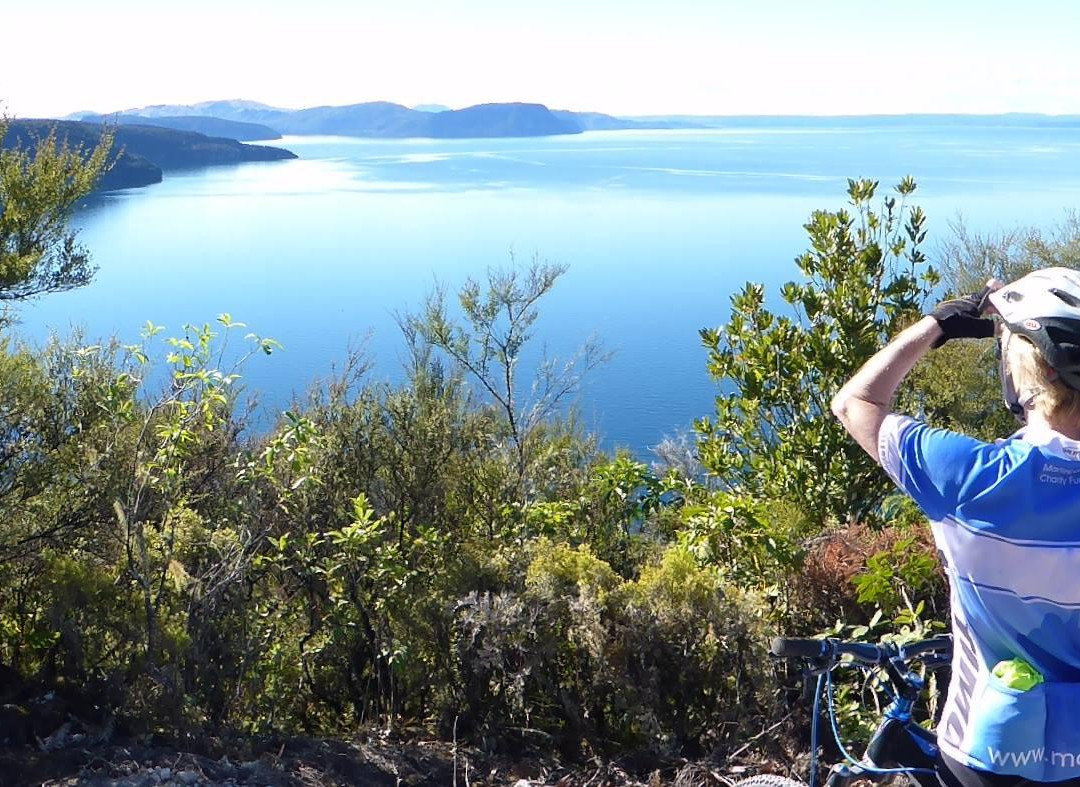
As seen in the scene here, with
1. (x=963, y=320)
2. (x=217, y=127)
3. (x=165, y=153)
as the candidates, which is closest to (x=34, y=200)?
(x=963, y=320)

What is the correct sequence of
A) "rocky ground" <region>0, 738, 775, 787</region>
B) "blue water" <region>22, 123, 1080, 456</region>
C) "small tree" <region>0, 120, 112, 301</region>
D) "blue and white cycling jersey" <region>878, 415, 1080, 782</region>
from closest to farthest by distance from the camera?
1. "blue and white cycling jersey" <region>878, 415, 1080, 782</region>
2. "rocky ground" <region>0, 738, 775, 787</region>
3. "small tree" <region>0, 120, 112, 301</region>
4. "blue water" <region>22, 123, 1080, 456</region>

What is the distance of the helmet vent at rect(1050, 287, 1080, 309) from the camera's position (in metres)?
1.71

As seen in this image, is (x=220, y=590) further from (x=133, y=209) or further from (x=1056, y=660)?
(x=133, y=209)

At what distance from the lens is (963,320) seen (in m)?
1.93

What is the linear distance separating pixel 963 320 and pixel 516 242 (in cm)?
7138

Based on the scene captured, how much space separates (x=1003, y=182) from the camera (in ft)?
326

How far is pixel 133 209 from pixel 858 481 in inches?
3983

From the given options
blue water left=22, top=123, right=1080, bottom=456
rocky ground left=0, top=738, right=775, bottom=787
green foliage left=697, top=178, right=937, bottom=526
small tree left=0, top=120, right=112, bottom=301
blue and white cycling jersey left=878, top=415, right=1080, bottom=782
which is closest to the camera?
blue and white cycling jersey left=878, top=415, right=1080, bottom=782

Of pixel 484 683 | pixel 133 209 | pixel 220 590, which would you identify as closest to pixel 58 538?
pixel 220 590

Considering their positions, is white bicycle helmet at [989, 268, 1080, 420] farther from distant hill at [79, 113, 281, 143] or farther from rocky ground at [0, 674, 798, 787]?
distant hill at [79, 113, 281, 143]

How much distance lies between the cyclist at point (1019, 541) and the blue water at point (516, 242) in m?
12.4

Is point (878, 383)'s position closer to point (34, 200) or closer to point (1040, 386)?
point (1040, 386)

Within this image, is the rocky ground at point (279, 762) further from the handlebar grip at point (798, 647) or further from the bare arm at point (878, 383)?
the bare arm at point (878, 383)

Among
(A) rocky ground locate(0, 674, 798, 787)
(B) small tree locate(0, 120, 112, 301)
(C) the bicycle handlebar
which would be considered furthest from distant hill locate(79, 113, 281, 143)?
(C) the bicycle handlebar
